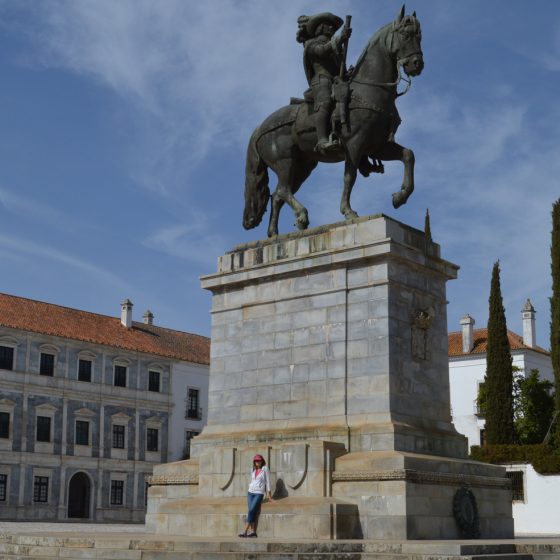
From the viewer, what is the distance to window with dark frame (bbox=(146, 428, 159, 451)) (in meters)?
60.0

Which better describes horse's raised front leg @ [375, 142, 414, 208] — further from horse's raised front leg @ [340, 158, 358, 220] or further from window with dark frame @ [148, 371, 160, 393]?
window with dark frame @ [148, 371, 160, 393]

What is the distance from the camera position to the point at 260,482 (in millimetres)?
12750

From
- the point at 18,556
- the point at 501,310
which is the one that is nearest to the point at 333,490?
the point at 18,556

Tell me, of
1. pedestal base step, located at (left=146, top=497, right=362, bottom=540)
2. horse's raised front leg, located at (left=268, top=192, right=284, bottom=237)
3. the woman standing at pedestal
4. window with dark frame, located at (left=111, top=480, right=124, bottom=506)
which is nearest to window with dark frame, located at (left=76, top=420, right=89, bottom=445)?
window with dark frame, located at (left=111, top=480, right=124, bottom=506)

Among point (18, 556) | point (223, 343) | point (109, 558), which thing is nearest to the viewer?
point (109, 558)

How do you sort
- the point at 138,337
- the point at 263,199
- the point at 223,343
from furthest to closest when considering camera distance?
the point at 138,337
the point at 263,199
the point at 223,343

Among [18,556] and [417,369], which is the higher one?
[417,369]

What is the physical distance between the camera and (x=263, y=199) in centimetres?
1683

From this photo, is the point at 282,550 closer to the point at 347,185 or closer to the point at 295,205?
the point at 347,185

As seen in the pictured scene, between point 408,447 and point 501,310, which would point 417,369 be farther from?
point 501,310

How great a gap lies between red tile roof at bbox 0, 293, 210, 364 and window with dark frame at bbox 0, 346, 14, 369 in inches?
53.9

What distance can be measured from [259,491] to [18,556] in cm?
317

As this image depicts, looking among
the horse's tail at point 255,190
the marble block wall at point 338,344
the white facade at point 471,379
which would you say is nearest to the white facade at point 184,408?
the white facade at point 471,379

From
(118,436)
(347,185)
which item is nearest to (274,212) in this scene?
(347,185)
